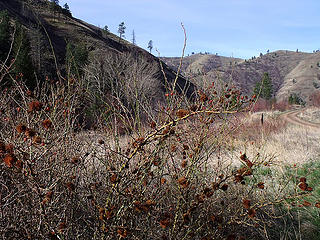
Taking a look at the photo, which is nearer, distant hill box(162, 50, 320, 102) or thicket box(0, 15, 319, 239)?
thicket box(0, 15, 319, 239)

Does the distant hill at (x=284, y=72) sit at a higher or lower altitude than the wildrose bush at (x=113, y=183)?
higher

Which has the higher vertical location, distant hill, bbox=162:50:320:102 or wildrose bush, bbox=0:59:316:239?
distant hill, bbox=162:50:320:102

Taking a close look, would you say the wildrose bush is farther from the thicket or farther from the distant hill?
the distant hill

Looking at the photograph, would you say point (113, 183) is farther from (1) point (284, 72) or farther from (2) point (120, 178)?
(1) point (284, 72)

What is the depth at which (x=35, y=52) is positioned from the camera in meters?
28.9

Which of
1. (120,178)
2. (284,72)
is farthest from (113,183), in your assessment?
(284,72)

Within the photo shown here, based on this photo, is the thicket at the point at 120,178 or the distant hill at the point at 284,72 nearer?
the thicket at the point at 120,178

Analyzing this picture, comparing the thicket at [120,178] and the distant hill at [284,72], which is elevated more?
the distant hill at [284,72]

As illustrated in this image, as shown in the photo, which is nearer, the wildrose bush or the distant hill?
the wildrose bush

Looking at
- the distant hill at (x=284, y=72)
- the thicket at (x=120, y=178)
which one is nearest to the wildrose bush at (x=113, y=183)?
the thicket at (x=120, y=178)

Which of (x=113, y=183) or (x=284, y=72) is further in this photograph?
(x=284, y=72)

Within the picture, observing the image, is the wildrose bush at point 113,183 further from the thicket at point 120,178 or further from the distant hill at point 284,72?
the distant hill at point 284,72

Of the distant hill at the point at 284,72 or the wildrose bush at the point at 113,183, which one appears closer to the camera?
the wildrose bush at the point at 113,183

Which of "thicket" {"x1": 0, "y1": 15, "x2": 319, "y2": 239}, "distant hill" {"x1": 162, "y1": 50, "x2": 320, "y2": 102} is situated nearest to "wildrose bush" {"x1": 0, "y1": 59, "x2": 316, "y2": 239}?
"thicket" {"x1": 0, "y1": 15, "x2": 319, "y2": 239}
